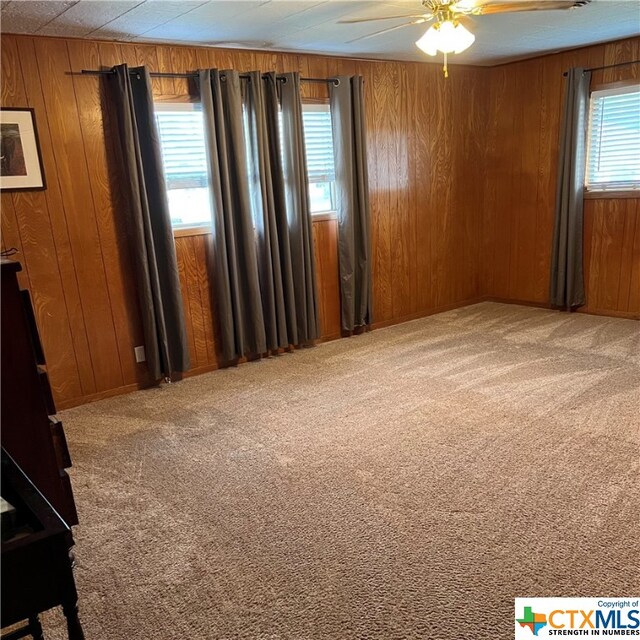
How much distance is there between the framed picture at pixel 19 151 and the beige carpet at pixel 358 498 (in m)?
1.49

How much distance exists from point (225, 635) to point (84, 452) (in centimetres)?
166

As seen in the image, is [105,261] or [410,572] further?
[105,261]

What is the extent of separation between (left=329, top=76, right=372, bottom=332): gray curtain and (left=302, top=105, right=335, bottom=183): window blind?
0.09 meters

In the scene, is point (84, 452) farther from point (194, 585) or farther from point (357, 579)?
point (357, 579)

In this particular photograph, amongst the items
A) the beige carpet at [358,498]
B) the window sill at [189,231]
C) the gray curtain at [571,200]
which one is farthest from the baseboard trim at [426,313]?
the window sill at [189,231]

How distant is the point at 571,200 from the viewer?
5.04 meters

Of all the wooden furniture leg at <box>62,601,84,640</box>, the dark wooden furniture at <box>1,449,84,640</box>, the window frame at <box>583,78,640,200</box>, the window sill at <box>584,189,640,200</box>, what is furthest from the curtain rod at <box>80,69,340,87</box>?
the wooden furniture leg at <box>62,601,84,640</box>

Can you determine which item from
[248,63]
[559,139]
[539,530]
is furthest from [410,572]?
[559,139]

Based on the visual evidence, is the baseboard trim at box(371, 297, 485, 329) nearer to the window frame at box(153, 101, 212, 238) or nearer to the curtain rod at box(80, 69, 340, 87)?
the window frame at box(153, 101, 212, 238)

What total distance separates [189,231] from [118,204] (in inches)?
20.8

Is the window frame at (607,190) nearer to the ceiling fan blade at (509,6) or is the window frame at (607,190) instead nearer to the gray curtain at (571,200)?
the gray curtain at (571,200)

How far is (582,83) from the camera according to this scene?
15.8ft

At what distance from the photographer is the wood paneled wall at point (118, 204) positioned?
337cm

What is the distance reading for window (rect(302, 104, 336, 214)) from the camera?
14.8 ft
